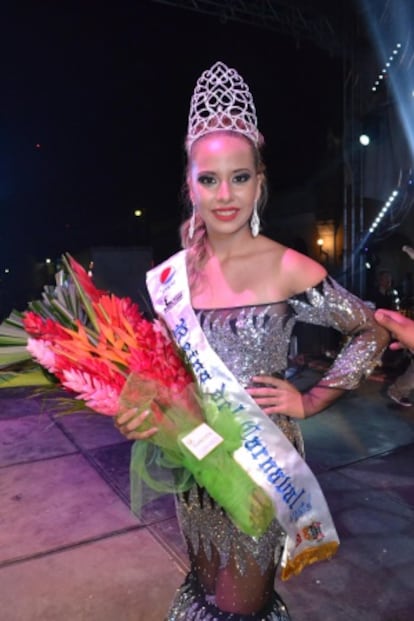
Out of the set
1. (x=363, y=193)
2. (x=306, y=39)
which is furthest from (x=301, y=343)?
(x=306, y=39)

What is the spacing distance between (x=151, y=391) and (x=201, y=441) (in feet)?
0.55

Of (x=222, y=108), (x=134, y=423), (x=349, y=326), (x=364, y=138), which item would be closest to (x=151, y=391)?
(x=134, y=423)

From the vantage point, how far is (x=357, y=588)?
8.42ft

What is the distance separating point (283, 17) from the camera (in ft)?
23.4

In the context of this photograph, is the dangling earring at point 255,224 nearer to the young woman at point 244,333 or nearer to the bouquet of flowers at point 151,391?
the young woman at point 244,333

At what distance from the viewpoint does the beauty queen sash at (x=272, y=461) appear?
1.40 meters

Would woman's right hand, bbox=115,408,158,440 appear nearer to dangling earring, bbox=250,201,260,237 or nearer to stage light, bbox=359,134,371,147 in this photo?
dangling earring, bbox=250,201,260,237

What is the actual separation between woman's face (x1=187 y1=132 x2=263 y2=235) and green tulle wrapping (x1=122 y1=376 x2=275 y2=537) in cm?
54

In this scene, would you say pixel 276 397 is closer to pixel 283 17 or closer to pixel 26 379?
pixel 26 379

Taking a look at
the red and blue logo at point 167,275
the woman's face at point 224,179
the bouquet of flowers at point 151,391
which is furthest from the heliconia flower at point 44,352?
the woman's face at point 224,179

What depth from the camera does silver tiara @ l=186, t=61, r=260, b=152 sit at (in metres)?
1.55

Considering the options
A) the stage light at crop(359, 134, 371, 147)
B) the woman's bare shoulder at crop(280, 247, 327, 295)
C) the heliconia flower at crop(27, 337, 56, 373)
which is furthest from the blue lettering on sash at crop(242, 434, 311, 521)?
the stage light at crop(359, 134, 371, 147)

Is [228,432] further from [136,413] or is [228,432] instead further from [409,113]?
[409,113]

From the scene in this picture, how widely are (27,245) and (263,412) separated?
2201 centimetres
